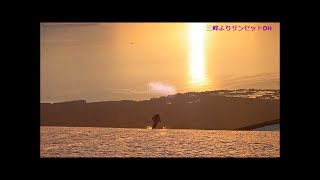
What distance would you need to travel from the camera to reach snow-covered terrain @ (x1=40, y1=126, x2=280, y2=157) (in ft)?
23.2

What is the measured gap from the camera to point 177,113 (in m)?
7.23

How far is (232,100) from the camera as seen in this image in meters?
7.34

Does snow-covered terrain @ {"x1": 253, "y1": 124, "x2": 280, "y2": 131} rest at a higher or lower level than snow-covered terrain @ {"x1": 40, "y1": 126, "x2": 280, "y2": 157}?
higher

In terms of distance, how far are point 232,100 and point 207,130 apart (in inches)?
19.4

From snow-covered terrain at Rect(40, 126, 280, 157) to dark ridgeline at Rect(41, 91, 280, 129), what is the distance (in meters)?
0.08

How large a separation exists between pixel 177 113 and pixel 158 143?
381 mm

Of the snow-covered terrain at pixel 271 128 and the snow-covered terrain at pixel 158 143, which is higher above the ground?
the snow-covered terrain at pixel 271 128

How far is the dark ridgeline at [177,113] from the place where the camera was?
7.18m

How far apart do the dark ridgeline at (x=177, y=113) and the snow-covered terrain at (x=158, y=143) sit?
0.25 ft
